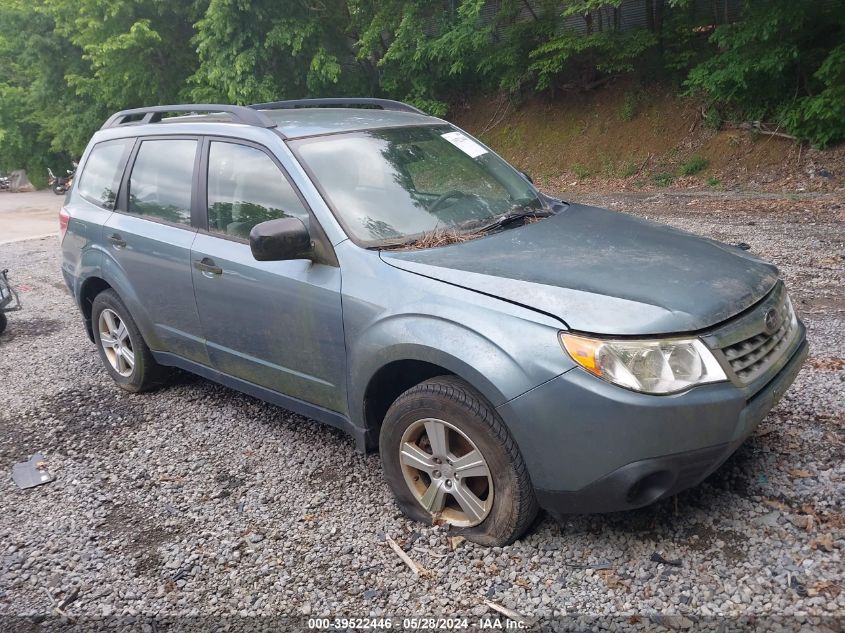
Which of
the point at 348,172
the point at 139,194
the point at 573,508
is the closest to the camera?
the point at 573,508

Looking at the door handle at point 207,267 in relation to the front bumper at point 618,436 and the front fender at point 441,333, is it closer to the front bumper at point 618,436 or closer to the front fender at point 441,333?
the front fender at point 441,333

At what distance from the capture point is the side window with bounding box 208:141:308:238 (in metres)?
3.59

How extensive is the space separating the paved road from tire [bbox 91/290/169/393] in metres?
10.8

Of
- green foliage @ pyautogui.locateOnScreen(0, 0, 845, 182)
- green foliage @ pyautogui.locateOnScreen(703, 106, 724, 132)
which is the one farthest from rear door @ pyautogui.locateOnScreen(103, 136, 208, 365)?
green foliage @ pyautogui.locateOnScreen(703, 106, 724, 132)

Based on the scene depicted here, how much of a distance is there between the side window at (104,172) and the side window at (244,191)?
1.18m

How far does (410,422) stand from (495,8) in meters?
14.4

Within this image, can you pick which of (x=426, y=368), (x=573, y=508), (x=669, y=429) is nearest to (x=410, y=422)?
(x=426, y=368)

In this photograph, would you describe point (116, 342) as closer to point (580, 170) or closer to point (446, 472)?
point (446, 472)

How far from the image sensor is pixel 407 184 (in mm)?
3688

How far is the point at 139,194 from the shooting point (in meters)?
4.59

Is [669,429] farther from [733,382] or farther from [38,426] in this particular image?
[38,426]

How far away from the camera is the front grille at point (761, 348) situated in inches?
104

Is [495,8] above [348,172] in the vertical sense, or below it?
above

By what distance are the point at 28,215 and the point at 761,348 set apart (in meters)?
21.6
